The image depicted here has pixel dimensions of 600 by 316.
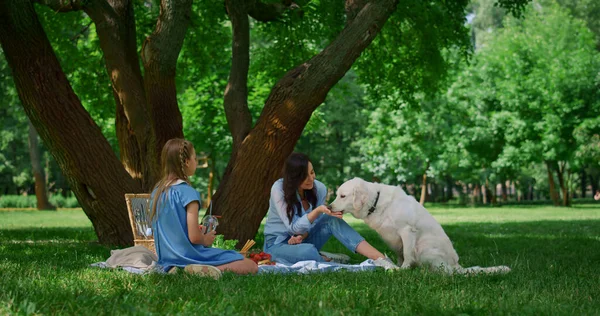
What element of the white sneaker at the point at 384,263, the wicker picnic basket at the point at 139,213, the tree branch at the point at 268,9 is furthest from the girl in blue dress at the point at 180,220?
the tree branch at the point at 268,9

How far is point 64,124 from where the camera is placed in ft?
32.6

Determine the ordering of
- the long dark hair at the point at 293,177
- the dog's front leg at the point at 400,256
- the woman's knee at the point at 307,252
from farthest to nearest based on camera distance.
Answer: the long dark hair at the point at 293,177
the woman's knee at the point at 307,252
the dog's front leg at the point at 400,256

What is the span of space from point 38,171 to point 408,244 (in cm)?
3185

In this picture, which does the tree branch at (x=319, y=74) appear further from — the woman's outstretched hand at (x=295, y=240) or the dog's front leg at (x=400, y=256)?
the dog's front leg at (x=400, y=256)

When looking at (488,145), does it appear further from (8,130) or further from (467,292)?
(467,292)

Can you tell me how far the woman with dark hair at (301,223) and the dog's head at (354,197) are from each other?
1.29ft

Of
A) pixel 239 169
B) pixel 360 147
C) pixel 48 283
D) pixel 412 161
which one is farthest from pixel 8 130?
pixel 48 283

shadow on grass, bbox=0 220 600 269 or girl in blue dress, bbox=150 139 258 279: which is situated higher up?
girl in blue dress, bbox=150 139 258 279

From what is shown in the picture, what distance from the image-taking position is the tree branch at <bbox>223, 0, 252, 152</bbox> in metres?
10.7

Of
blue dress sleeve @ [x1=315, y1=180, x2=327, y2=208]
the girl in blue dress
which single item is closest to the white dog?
blue dress sleeve @ [x1=315, y1=180, x2=327, y2=208]

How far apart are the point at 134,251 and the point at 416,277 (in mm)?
3147

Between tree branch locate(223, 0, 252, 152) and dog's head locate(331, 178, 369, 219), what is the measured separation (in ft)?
12.4

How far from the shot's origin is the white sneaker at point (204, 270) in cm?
588

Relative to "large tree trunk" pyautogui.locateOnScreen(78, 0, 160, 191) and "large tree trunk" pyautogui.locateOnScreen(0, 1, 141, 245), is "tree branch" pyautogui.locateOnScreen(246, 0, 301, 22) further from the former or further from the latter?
"large tree trunk" pyautogui.locateOnScreen(0, 1, 141, 245)
